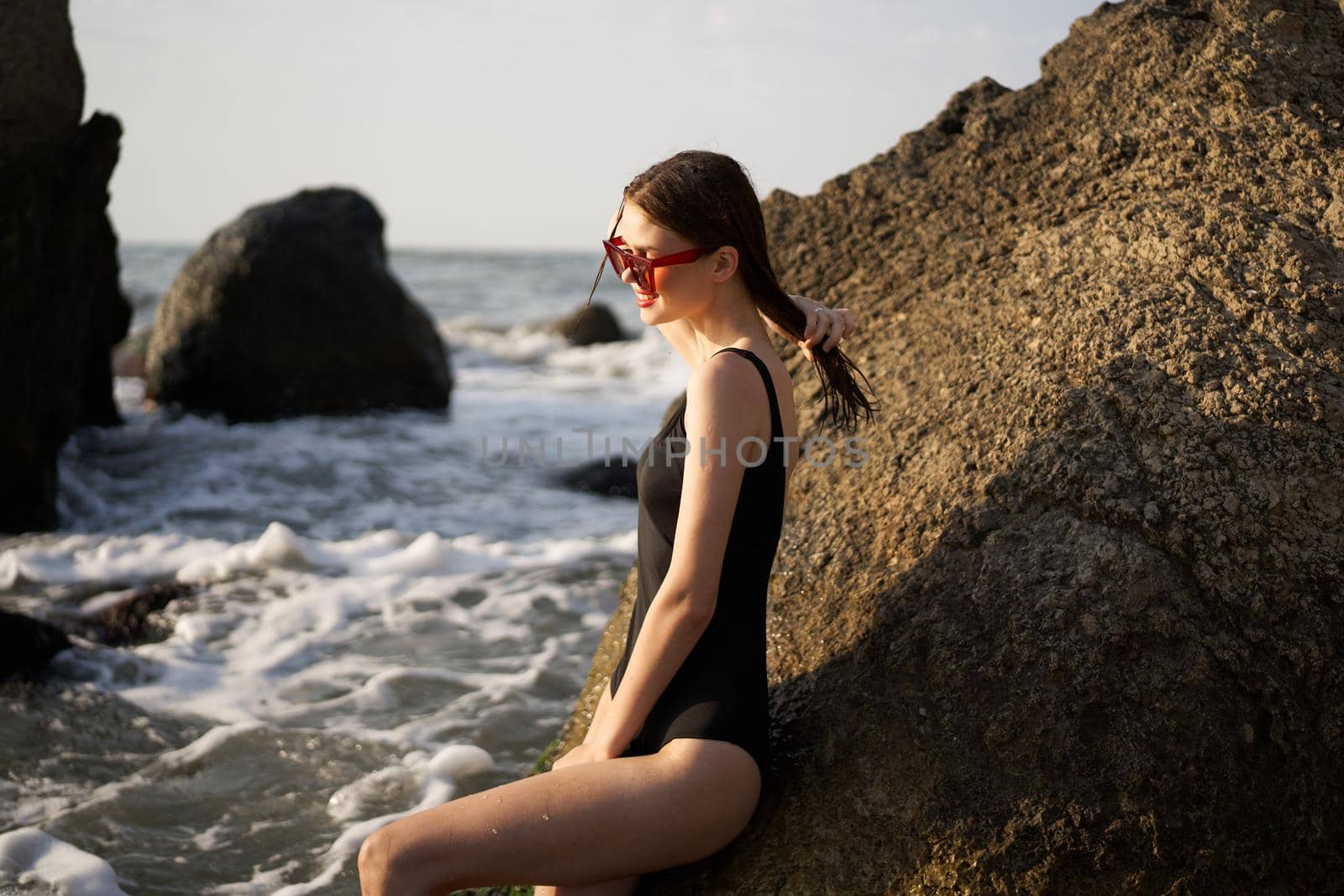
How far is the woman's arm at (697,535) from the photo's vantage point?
92.1 inches

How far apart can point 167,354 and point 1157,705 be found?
34.0 feet

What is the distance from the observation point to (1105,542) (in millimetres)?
2609

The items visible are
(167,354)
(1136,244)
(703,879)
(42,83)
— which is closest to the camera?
(703,879)

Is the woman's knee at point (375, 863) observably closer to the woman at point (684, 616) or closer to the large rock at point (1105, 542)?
the woman at point (684, 616)

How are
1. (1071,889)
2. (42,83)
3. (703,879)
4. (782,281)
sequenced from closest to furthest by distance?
(1071,889)
(703,879)
(782,281)
(42,83)

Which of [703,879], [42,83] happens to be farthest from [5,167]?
[703,879]

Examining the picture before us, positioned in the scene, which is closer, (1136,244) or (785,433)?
(785,433)

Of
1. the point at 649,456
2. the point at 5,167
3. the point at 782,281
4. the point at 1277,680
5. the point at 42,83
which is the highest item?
the point at 42,83

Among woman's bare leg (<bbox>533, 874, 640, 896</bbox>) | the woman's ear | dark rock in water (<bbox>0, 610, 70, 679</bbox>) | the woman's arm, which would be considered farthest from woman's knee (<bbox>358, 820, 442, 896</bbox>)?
dark rock in water (<bbox>0, 610, 70, 679</bbox>)

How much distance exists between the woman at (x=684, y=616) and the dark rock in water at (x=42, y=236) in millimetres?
5819

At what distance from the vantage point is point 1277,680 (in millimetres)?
2453

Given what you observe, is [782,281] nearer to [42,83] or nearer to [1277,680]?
[1277,680]

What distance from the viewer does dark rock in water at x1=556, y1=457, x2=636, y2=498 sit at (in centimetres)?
895

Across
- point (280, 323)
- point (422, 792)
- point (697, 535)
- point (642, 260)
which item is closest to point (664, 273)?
point (642, 260)
